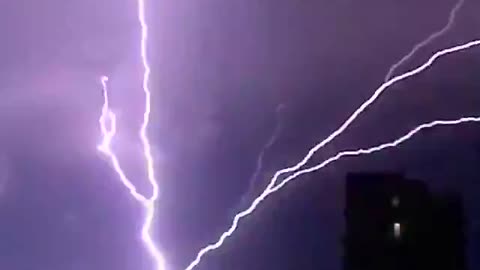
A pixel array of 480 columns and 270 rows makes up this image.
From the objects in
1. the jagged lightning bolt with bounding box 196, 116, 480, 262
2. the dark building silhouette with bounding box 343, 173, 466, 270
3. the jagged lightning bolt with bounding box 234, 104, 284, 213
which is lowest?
the dark building silhouette with bounding box 343, 173, 466, 270

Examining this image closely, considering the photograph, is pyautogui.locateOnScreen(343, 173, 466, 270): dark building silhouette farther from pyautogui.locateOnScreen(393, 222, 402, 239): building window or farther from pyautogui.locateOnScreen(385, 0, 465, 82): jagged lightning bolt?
pyautogui.locateOnScreen(385, 0, 465, 82): jagged lightning bolt

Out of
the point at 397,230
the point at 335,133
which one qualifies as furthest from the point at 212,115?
the point at 397,230

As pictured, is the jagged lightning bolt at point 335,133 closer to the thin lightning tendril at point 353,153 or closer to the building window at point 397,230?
the thin lightning tendril at point 353,153

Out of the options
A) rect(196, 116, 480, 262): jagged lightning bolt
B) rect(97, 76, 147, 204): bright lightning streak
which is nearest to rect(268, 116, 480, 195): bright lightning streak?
rect(196, 116, 480, 262): jagged lightning bolt

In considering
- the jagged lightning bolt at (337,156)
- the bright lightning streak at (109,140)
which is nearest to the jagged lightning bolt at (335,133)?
the jagged lightning bolt at (337,156)

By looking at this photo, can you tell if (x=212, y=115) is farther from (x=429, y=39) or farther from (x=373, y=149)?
(x=429, y=39)
